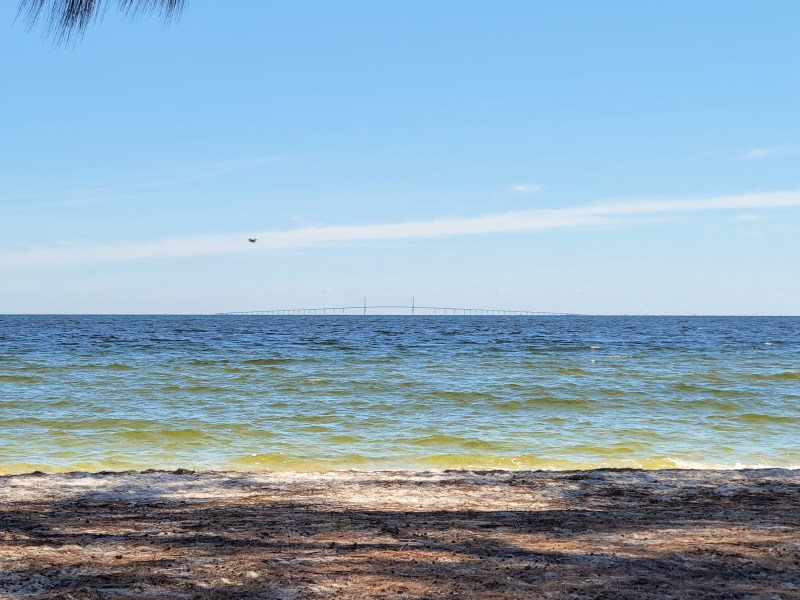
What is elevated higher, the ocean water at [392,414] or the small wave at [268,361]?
the small wave at [268,361]

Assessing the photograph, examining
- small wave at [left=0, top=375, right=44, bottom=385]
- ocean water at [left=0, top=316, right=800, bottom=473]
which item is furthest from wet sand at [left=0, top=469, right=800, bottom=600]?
small wave at [left=0, top=375, right=44, bottom=385]

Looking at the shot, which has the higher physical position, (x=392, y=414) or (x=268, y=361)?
(x=268, y=361)

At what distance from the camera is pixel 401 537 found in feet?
15.1

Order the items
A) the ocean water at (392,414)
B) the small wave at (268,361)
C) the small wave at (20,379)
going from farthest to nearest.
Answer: the small wave at (268,361) < the small wave at (20,379) < the ocean water at (392,414)

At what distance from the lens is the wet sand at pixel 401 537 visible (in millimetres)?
3637

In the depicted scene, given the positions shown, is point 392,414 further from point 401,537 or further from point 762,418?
point 401,537

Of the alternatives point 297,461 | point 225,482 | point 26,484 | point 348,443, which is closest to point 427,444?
point 348,443

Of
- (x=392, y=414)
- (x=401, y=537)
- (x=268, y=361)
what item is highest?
(x=401, y=537)

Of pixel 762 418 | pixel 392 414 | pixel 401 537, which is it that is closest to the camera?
pixel 401 537

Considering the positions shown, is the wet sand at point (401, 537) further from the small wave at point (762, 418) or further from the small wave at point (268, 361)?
the small wave at point (268, 361)

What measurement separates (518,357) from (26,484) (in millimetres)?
21896

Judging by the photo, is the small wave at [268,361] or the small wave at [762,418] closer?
the small wave at [762,418]

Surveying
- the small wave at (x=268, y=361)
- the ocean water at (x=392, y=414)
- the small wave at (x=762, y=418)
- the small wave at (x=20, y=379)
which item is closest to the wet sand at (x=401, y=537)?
the ocean water at (x=392, y=414)

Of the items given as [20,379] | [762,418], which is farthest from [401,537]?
[20,379]
